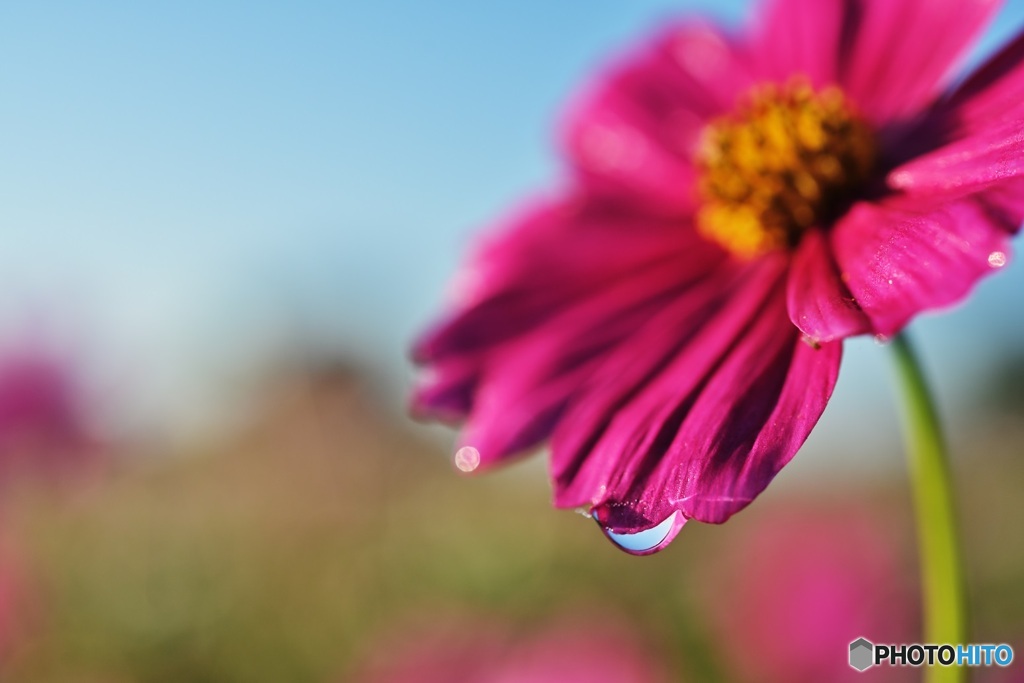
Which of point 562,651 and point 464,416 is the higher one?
point 562,651

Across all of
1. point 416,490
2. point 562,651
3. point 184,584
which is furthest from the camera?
point 416,490

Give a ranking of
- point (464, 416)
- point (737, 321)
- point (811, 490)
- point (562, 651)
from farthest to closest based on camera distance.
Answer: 1. point (811, 490)
2. point (562, 651)
3. point (464, 416)
4. point (737, 321)

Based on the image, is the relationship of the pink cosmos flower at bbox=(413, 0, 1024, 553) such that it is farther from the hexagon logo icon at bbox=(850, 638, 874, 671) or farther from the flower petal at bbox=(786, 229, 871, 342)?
the hexagon logo icon at bbox=(850, 638, 874, 671)

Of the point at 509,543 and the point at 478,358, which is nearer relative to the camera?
the point at 478,358

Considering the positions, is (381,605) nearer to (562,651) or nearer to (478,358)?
(562,651)

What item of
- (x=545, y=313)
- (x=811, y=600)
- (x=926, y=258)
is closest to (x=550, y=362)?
(x=545, y=313)

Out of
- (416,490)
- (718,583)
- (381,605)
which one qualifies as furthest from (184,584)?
(416,490)

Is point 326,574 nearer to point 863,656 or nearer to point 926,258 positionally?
point 863,656
